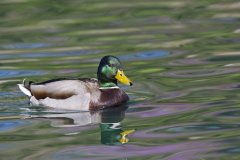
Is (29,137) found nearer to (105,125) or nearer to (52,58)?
(105,125)

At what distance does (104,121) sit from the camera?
12.6 meters

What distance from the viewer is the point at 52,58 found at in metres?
16.3

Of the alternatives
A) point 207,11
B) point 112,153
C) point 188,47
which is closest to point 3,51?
point 188,47

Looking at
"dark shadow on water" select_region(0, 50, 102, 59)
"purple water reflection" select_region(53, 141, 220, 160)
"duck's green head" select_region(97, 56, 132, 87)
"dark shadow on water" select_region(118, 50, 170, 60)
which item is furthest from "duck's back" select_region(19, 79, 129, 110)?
"dark shadow on water" select_region(0, 50, 102, 59)

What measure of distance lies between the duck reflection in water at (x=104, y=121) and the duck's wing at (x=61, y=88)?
313 millimetres

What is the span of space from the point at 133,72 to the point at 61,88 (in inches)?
82.5

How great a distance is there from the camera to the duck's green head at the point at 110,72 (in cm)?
1343

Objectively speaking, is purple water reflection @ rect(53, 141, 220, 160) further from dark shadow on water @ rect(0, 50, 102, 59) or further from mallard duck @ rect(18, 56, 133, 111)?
dark shadow on water @ rect(0, 50, 102, 59)

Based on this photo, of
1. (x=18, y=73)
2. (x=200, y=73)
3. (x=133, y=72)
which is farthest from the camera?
(x=18, y=73)

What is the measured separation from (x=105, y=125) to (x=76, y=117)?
648 mm

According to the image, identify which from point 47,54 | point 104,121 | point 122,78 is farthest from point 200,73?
point 47,54

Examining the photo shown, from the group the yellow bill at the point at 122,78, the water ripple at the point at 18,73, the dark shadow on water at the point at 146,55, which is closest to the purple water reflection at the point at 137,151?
the yellow bill at the point at 122,78

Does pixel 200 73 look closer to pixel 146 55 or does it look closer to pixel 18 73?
pixel 146 55

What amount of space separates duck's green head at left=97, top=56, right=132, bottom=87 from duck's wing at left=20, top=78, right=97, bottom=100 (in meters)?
0.13
